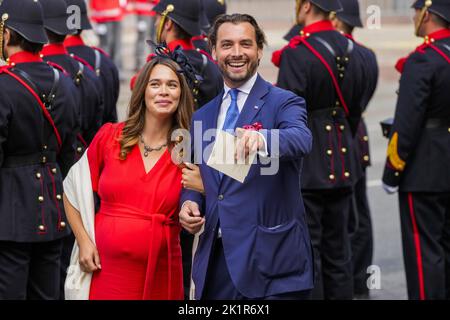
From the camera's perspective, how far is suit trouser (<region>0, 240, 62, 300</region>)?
22.0 ft

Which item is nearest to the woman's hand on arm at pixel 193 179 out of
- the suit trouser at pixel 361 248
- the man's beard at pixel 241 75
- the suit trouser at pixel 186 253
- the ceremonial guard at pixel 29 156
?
the man's beard at pixel 241 75

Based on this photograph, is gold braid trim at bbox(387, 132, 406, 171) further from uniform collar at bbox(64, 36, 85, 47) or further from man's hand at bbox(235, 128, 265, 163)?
man's hand at bbox(235, 128, 265, 163)

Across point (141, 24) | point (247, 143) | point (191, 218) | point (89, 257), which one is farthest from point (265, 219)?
point (141, 24)

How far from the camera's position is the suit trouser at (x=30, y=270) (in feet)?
22.0

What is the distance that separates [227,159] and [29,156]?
2068 mm

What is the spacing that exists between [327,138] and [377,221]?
10.8 ft

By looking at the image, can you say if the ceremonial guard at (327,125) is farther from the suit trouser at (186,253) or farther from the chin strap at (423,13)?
the suit trouser at (186,253)

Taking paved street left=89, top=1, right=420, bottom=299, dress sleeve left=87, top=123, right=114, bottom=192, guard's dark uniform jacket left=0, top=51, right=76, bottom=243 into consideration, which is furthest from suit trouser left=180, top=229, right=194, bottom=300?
paved street left=89, top=1, right=420, bottom=299

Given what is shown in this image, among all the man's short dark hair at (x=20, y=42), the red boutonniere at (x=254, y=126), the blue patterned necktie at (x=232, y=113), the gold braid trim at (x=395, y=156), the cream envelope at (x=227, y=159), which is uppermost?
the man's short dark hair at (x=20, y=42)

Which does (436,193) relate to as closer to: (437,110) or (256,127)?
(437,110)

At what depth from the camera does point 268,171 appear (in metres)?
5.39

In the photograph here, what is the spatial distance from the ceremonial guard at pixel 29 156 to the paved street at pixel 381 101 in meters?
2.95

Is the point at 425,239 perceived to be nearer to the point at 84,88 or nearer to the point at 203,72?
the point at 203,72
